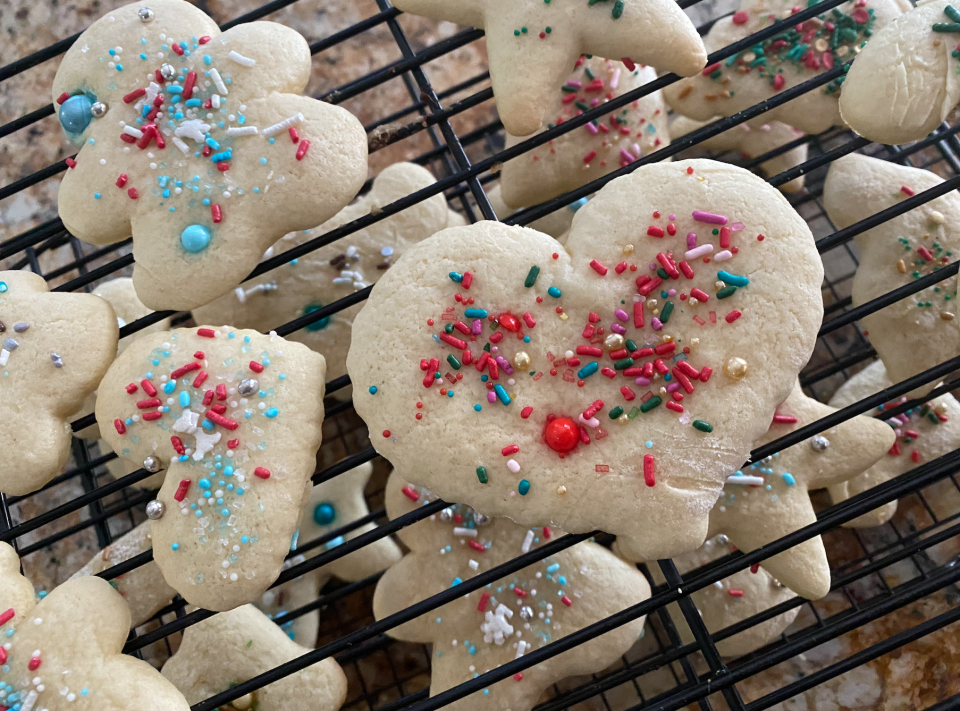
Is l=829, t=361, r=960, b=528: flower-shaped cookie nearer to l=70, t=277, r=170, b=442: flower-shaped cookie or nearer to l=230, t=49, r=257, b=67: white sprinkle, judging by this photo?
l=230, t=49, r=257, b=67: white sprinkle

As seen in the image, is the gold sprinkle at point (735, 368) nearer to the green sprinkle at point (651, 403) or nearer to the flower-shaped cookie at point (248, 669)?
the green sprinkle at point (651, 403)

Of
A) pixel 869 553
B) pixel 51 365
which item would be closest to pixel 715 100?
pixel 869 553

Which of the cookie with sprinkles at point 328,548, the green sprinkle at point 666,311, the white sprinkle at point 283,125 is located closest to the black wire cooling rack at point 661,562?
the cookie with sprinkles at point 328,548

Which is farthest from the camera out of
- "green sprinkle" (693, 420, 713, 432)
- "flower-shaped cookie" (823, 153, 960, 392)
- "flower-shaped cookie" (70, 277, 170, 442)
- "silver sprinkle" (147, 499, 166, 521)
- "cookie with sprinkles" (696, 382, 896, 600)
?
"flower-shaped cookie" (70, 277, 170, 442)

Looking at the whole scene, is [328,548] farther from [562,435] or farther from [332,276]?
[562,435]

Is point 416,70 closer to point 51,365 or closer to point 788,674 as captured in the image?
point 51,365

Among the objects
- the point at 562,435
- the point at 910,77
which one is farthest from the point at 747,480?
the point at 910,77

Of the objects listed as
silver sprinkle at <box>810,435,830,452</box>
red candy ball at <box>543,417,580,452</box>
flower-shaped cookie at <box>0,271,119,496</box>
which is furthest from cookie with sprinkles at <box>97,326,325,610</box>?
silver sprinkle at <box>810,435,830,452</box>
